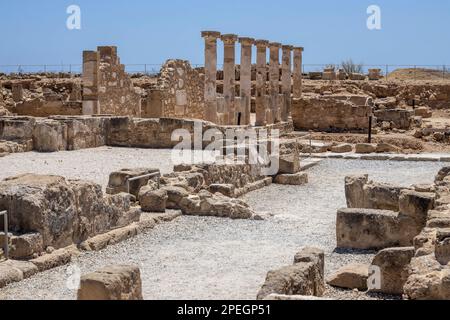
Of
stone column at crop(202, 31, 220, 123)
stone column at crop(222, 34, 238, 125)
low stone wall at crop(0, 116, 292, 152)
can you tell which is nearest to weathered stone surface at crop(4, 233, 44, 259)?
low stone wall at crop(0, 116, 292, 152)

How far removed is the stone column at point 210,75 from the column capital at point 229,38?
2.27 ft

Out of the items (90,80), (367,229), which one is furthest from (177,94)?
(367,229)

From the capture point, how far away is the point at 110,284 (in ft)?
19.4

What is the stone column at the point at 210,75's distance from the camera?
26.3 metres

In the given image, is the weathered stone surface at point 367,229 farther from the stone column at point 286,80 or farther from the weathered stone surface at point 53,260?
the stone column at point 286,80

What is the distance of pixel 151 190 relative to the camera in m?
11.8

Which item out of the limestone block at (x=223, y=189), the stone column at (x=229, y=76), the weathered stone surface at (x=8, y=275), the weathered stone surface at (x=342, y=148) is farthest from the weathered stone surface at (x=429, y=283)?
the stone column at (x=229, y=76)

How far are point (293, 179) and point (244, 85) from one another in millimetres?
13424

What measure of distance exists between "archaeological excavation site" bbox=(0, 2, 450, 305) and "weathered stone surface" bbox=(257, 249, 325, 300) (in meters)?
0.02

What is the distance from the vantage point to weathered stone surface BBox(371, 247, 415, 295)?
7.77 meters

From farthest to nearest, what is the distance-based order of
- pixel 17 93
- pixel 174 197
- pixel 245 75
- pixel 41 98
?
1. pixel 17 93
2. pixel 245 75
3. pixel 41 98
4. pixel 174 197

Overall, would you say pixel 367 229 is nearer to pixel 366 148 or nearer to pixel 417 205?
pixel 417 205

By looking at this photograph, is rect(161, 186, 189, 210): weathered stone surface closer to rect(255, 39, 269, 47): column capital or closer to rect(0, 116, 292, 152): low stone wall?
rect(0, 116, 292, 152): low stone wall
